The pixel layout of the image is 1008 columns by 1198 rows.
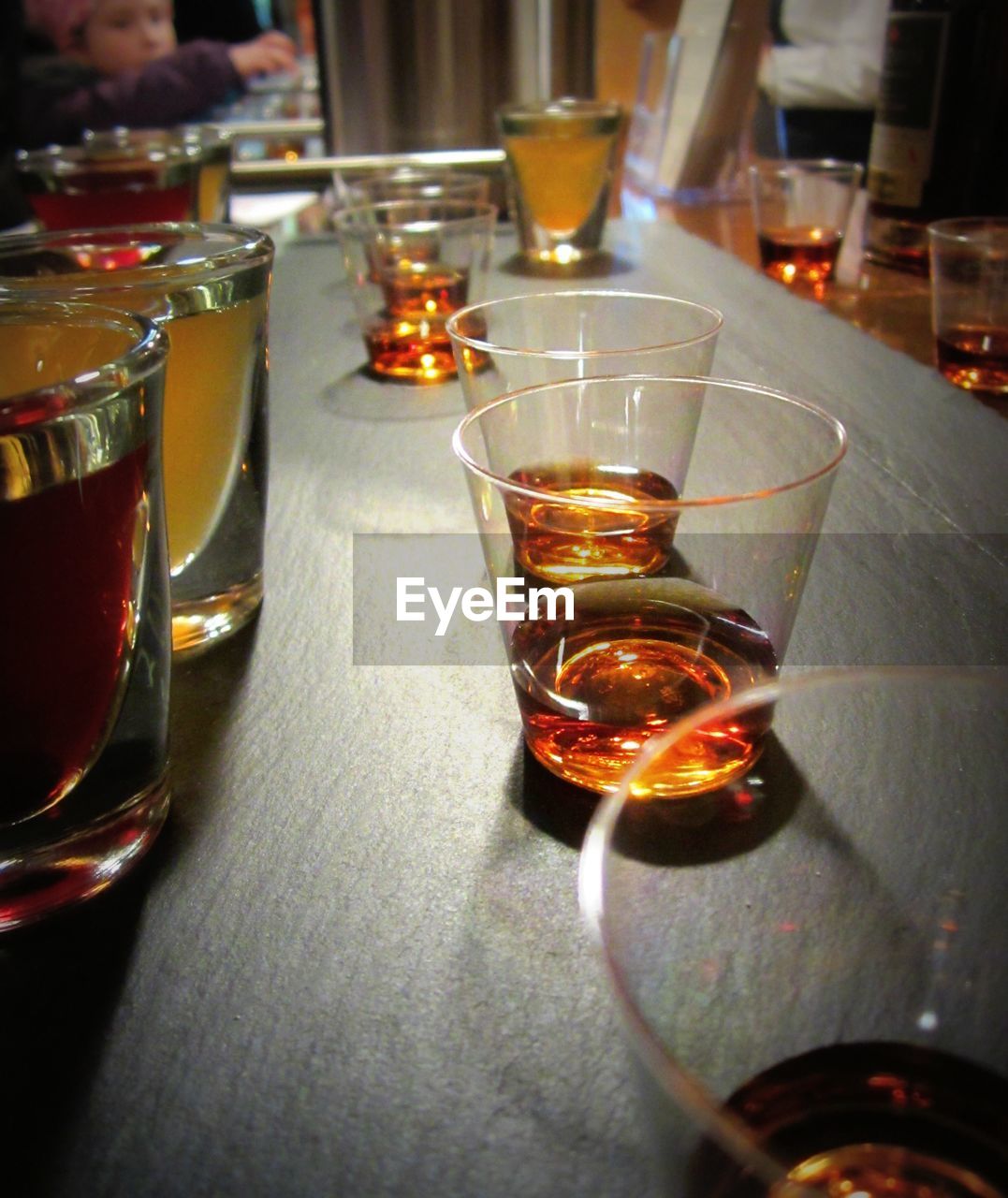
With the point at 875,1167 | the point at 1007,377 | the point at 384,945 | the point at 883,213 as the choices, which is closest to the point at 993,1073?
the point at 875,1167

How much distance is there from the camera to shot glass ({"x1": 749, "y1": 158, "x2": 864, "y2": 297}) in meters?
1.02

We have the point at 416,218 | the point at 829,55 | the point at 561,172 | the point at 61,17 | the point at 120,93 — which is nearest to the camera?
the point at 416,218

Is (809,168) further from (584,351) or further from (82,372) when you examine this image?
(82,372)

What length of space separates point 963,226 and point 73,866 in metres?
0.72

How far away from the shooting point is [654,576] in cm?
43

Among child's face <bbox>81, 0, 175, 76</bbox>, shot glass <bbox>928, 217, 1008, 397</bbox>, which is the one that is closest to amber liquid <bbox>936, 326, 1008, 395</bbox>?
shot glass <bbox>928, 217, 1008, 397</bbox>

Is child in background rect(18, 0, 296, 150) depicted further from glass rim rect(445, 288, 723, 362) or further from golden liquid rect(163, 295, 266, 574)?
golden liquid rect(163, 295, 266, 574)

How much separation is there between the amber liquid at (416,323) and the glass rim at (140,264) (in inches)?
12.4

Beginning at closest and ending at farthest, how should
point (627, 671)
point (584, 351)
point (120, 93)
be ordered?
point (627, 671) → point (584, 351) → point (120, 93)

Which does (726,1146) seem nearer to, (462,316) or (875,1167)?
(875,1167)

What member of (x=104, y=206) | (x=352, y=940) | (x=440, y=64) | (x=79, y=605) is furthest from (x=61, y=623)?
(x=440, y=64)

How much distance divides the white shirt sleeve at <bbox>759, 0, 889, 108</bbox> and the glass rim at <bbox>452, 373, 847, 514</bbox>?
1056mm

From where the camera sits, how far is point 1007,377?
719 mm

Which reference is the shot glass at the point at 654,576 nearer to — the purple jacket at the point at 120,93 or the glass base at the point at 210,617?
the glass base at the point at 210,617
